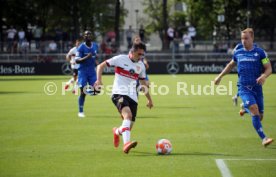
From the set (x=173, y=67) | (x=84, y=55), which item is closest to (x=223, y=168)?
(x=84, y=55)

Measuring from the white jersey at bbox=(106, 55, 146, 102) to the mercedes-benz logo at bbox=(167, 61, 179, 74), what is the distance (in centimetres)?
3366

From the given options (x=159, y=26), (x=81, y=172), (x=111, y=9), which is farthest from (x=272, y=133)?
(x=159, y=26)

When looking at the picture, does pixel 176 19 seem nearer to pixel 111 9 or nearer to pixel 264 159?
pixel 111 9

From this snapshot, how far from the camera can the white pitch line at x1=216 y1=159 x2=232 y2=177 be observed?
Answer: 33.0ft

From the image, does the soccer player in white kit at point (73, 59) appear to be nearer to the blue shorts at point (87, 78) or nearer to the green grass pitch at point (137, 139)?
the green grass pitch at point (137, 139)

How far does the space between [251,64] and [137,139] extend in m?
3.01

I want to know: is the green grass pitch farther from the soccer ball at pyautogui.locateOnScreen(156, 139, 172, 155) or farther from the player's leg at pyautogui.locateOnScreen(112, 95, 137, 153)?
the player's leg at pyautogui.locateOnScreen(112, 95, 137, 153)

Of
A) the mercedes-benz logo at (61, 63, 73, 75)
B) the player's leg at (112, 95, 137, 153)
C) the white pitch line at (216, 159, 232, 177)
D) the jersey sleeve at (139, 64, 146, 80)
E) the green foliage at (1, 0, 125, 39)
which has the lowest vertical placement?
the mercedes-benz logo at (61, 63, 73, 75)

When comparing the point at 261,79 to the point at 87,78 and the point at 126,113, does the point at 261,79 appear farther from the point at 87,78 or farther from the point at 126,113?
the point at 87,78

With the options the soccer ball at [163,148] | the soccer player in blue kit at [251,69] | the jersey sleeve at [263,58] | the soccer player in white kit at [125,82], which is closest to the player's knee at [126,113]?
the soccer player in white kit at [125,82]

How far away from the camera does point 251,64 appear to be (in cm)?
Result: 1320

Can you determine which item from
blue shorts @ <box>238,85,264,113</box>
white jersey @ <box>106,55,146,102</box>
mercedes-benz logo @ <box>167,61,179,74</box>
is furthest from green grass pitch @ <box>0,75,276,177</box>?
mercedes-benz logo @ <box>167,61,179,74</box>

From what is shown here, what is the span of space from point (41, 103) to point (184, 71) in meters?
23.3

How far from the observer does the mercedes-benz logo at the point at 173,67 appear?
4641 cm
